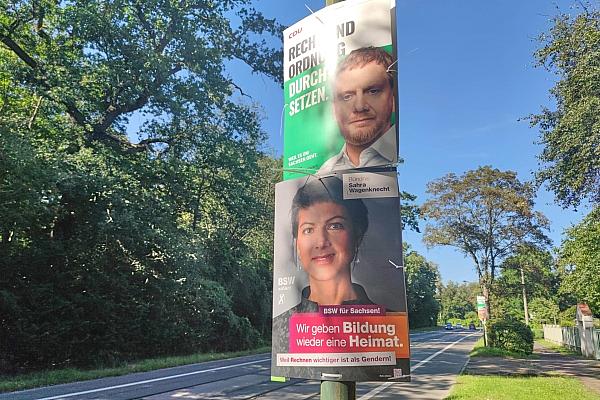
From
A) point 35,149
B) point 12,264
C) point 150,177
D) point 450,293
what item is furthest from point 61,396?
point 450,293

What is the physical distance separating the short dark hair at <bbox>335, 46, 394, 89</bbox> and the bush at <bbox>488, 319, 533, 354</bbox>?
2673cm

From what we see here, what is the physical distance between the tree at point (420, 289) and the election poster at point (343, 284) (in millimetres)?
71516

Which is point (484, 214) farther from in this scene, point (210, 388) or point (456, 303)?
point (456, 303)

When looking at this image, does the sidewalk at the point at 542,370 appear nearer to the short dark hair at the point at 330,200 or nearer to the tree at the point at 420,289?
→ the short dark hair at the point at 330,200

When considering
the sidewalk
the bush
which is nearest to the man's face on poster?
the sidewalk

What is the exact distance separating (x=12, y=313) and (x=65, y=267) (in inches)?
94.5

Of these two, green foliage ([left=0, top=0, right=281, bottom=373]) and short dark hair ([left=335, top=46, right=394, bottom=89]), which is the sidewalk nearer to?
green foliage ([left=0, top=0, right=281, bottom=373])

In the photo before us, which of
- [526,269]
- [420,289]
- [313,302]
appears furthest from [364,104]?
[420,289]

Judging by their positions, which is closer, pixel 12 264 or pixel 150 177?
pixel 12 264

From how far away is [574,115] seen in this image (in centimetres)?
1360

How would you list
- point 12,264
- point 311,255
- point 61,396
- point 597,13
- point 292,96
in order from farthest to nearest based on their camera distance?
point 12,264 < point 597,13 < point 61,396 < point 292,96 < point 311,255

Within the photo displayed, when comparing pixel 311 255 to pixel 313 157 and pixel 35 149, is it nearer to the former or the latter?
pixel 313 157

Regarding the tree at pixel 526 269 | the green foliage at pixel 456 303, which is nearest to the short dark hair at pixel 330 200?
the tree at pixel 526 269

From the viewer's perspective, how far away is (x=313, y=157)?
2947mm
